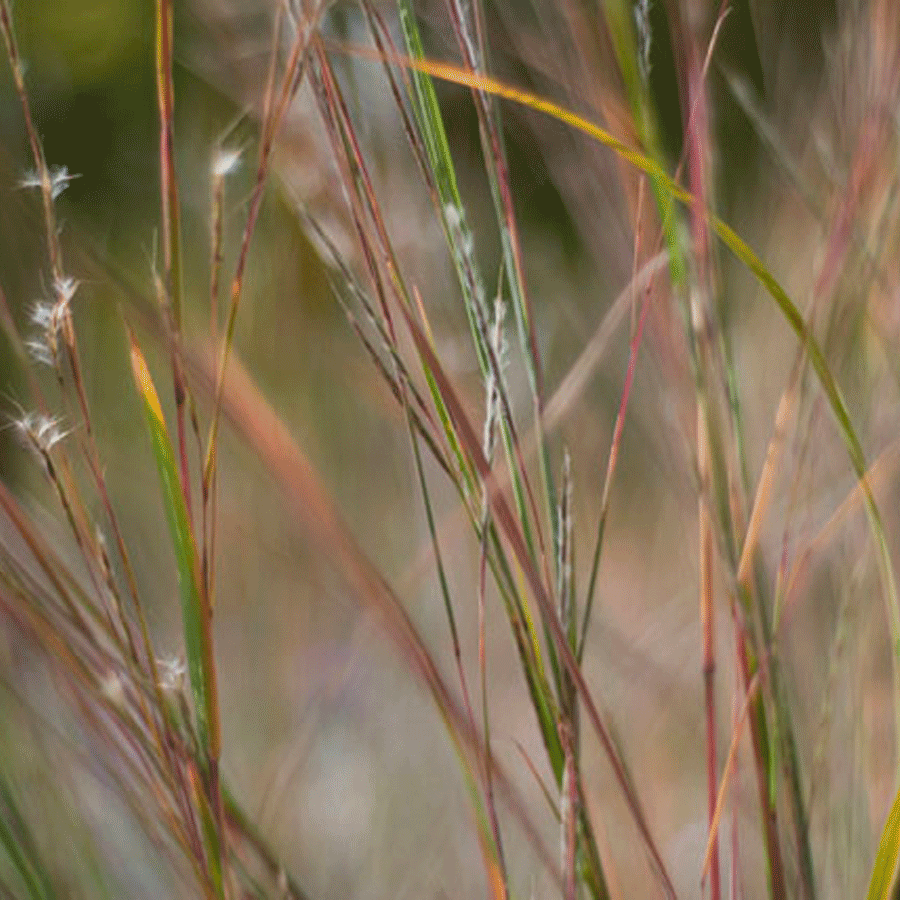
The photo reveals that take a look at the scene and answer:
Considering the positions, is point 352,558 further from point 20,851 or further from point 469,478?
point 20,851

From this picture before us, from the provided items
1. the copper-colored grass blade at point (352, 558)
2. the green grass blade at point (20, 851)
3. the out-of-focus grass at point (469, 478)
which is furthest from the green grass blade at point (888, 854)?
the green grass blade at point (20, 851)

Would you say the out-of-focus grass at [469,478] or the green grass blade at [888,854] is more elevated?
the out-of-focus grass at [469,478]

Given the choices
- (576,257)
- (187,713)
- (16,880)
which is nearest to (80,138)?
(576,257)

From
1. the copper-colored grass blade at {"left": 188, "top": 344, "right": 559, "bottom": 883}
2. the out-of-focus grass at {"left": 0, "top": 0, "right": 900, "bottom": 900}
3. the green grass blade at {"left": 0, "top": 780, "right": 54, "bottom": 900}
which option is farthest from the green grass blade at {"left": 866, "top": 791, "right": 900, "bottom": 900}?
the green grass blade at {"left": 0, "top": 780, "right": 54, "bottom": 900}

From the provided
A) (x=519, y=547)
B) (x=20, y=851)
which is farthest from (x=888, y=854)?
(x=20, y=851)

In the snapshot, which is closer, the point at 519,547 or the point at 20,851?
the point at 519,547

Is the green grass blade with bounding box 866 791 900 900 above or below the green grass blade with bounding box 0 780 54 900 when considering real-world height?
below

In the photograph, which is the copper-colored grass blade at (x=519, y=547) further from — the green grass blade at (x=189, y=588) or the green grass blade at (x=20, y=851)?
the green grass blade at (x=20, y=851)

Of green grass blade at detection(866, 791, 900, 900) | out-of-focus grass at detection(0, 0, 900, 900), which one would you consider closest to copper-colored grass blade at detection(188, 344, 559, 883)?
out-of-focus grass at detection(0, 0, 900, 900)

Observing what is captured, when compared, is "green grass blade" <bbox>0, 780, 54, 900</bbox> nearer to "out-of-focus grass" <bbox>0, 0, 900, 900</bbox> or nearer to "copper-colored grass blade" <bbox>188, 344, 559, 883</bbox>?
"out-of-focus grass" <bbox>0, 0, 900, 900</bbox>
